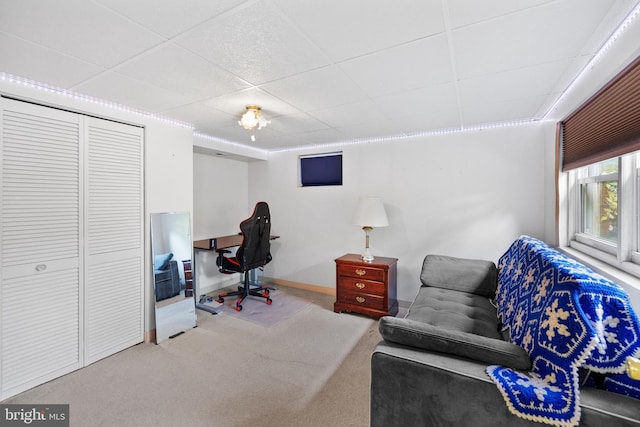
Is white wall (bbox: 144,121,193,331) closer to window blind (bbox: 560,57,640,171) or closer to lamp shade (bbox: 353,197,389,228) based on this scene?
lamp shade (bbox: 353,197,389,228)

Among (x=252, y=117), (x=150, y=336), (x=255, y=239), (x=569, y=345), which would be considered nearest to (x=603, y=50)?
(x=569, y=345)

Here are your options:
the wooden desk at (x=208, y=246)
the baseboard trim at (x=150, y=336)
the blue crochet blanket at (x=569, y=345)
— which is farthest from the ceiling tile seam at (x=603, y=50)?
the baseboard trim at (x=150, y=336)

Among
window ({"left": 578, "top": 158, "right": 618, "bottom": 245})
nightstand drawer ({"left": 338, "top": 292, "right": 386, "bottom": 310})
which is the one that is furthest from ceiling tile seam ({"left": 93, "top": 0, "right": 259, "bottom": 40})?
nightstand drawer ({"left": 338, "top": 292, "right": 386, "bottom": 310})

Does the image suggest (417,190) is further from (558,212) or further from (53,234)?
(53,234)

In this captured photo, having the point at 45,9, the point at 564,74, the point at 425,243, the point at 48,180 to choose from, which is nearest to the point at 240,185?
the point at 48,180

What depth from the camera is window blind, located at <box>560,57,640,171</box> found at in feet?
4.63

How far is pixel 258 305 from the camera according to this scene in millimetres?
3561

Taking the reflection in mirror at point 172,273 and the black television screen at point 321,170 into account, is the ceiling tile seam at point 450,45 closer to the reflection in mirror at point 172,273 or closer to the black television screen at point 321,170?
the black television screen at point 321,170

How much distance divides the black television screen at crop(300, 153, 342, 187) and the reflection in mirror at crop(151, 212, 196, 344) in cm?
190

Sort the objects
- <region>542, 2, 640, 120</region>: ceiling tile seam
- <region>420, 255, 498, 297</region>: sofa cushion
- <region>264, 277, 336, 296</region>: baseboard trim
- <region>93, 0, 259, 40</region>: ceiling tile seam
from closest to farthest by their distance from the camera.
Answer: <region>93, 0, 259, 40</region>: ceiling tile seam
<region>542, 2, 640, 120</region>: ceiling tile seam
<region>420, 255, 498, 297</region>: sofa cushion
<region>264, 277, 336, 296</region>: baseboard trim

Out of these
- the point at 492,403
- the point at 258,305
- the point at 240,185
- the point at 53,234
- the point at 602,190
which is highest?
the point at 240,185

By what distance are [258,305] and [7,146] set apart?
8.95 feet

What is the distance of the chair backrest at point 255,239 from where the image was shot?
3391mm

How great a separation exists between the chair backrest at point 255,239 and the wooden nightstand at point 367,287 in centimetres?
108
